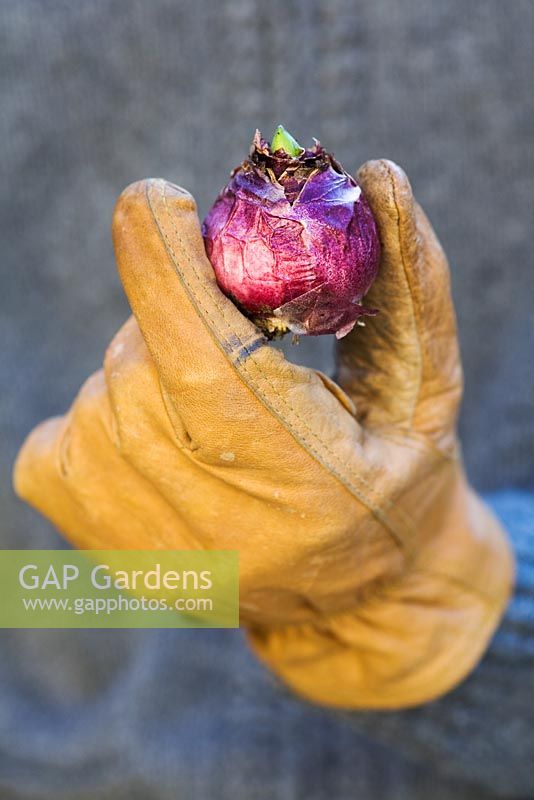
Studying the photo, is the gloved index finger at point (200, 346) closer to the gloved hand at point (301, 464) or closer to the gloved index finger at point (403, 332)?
the gloved hand at point (301, 464)

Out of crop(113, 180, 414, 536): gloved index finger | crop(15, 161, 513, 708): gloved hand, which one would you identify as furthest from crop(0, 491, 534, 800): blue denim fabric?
crop(113, 180, 414, 536): gloved index finger

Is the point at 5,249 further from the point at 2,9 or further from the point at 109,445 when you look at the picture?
the point at 109,445

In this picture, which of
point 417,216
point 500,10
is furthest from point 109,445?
point 500,10

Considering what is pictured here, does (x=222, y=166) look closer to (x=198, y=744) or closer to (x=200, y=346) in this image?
(x=200, y=346)

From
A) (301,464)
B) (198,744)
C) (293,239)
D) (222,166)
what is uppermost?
(293,239)

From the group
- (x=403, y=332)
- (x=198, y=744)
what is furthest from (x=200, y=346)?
(x=198, y=744)

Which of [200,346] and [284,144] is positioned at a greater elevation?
[284,144]

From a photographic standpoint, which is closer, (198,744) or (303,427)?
(303,427)
